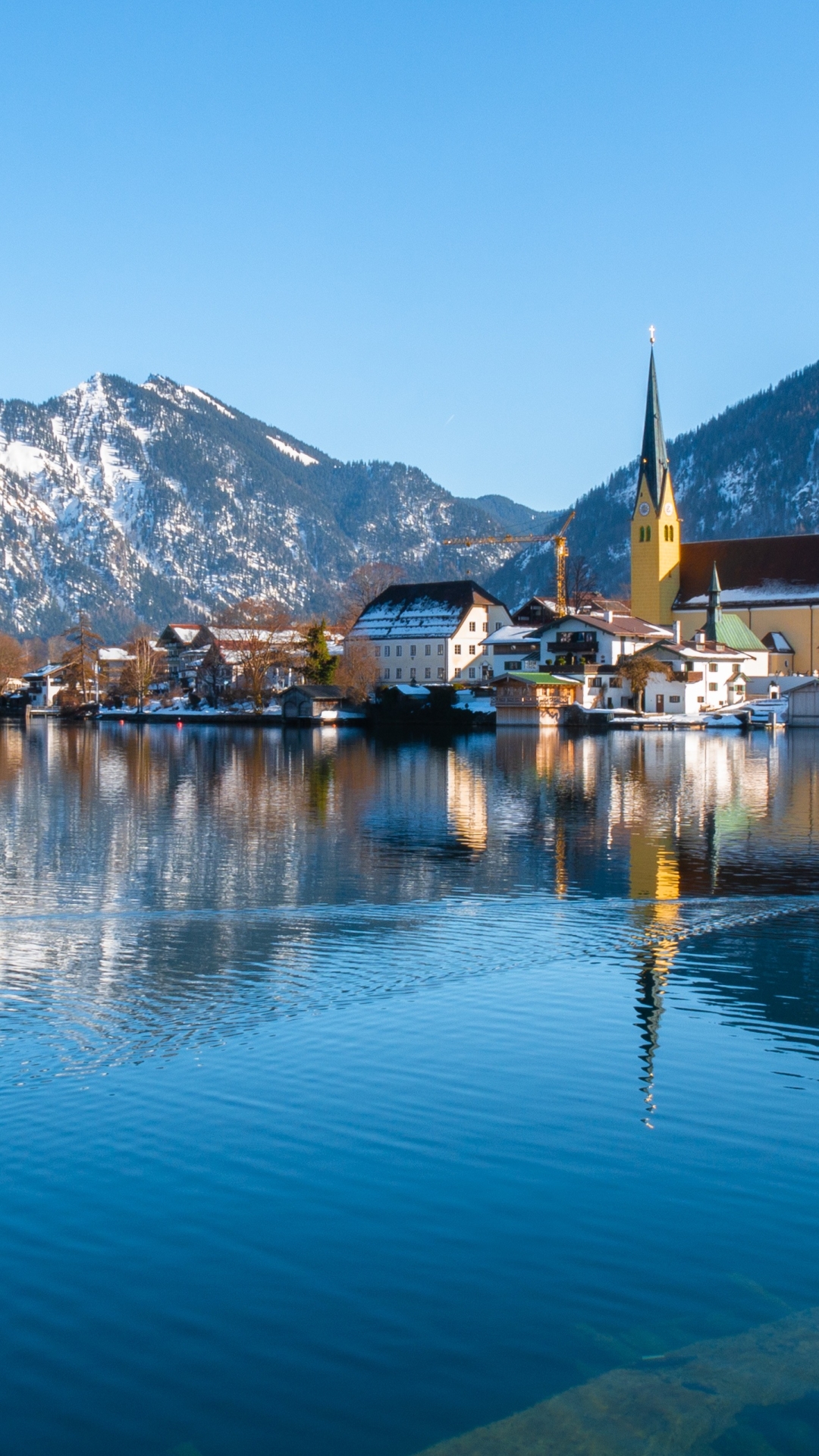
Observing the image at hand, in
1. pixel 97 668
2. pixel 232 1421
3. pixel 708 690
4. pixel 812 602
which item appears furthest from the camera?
pixel 97 668

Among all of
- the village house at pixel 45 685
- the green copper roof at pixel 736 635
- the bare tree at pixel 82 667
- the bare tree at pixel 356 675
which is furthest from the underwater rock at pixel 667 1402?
the village house at pixel 45 685

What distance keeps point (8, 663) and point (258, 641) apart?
46259 millimetres

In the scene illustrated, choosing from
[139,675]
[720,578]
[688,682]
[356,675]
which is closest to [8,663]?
[139,675]

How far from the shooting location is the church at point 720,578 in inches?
4141

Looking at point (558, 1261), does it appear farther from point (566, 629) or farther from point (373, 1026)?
point (566, 629)

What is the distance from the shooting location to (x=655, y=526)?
112750mm

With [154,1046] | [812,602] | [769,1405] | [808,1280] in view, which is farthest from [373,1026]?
[812,602]

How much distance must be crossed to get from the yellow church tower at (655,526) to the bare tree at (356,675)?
26971 mm

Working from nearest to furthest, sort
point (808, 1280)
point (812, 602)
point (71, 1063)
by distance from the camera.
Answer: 1. point (808, 1280)
2. point (71, 1063)
3. point (812, 602)

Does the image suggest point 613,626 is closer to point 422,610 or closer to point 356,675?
point 356,675

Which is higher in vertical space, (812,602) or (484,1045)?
(812,602)

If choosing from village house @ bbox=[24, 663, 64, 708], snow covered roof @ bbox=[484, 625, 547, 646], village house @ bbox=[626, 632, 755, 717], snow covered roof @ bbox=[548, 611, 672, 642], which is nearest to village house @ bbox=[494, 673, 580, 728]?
snow covered roof @ bbox=[548, 611, 672, 642]

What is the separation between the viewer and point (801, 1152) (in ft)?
33.2

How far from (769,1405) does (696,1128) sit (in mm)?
3949
